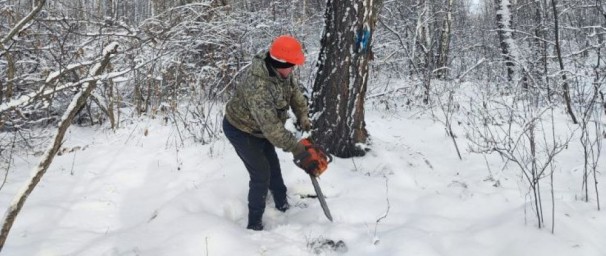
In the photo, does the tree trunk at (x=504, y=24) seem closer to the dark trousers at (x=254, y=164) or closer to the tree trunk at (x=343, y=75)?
the tree trunk at (x=343, y=75)

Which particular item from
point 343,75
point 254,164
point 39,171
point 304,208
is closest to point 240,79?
point 343,75

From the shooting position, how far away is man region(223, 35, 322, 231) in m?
3.04

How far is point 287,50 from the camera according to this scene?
2.98 metres

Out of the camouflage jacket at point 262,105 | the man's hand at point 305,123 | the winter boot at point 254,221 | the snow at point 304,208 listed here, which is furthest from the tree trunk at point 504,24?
the winter boot at point 254,221

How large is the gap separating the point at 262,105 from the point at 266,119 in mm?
97

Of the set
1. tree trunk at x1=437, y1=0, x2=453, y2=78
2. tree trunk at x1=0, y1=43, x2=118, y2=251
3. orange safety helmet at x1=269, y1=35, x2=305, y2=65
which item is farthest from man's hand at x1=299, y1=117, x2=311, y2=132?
tree trunk at x1=437, y1=0, x2=453, y2=78

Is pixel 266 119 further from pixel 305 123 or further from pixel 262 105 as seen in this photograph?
pixel 305 123

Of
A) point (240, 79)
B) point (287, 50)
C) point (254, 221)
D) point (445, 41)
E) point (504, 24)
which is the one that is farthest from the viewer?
point (445, 41)

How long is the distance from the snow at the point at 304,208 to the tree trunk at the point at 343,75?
237 millimetres

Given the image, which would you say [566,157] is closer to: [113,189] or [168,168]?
[168,168]

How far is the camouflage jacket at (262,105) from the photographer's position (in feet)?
10.0

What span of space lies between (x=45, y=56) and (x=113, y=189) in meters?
2.93

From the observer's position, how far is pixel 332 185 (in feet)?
13.1

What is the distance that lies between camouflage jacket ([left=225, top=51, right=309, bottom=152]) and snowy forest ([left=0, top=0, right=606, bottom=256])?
706mm
